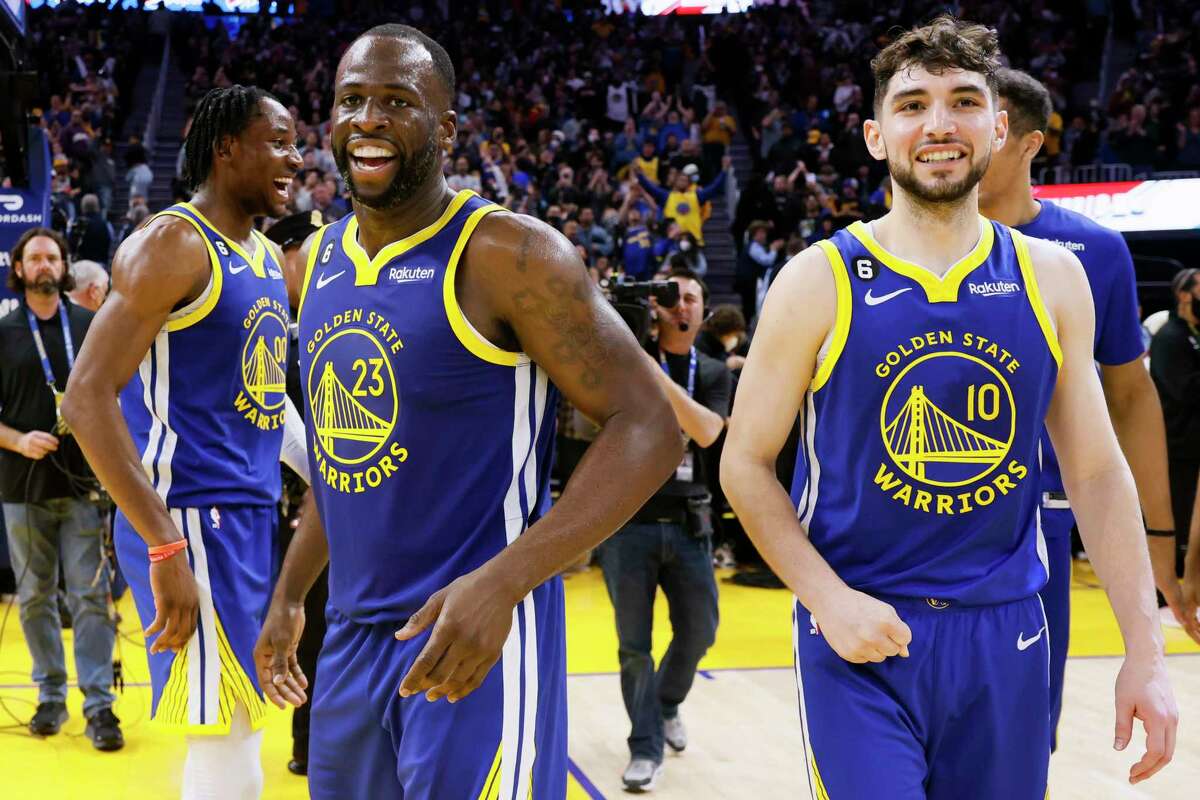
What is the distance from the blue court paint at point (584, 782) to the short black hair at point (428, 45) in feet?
11.5

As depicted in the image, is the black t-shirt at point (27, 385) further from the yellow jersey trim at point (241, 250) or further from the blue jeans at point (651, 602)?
the yellow jersey trim at point (241, 250)

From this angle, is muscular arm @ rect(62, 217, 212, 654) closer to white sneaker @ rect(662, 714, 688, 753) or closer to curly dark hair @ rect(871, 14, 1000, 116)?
curly dark hair @ rect(871, 14, 1000, 116)

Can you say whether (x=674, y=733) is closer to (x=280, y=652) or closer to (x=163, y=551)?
(x=163, y=551)

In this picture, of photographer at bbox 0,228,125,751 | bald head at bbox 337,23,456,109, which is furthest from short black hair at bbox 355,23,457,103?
photographer at bbox 0,228,125,751

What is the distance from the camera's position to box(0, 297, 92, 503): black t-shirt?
21.3ft

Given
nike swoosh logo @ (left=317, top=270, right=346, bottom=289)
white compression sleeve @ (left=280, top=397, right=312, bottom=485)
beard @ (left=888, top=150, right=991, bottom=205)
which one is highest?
beard @ (left=888, top=150, right=991, bottom=205)

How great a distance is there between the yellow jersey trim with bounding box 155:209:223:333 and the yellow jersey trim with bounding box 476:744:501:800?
1765 millimetres

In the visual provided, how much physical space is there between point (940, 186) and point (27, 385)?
5.42 m

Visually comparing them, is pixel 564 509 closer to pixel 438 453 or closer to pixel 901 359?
pixel 438 453

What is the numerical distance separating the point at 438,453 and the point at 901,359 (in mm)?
881

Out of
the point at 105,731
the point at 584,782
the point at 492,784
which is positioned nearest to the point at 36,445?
the point at 105,731

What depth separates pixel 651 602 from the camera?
5457 millimetres

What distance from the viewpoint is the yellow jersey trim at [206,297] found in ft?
11.7

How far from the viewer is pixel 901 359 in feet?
8.18
